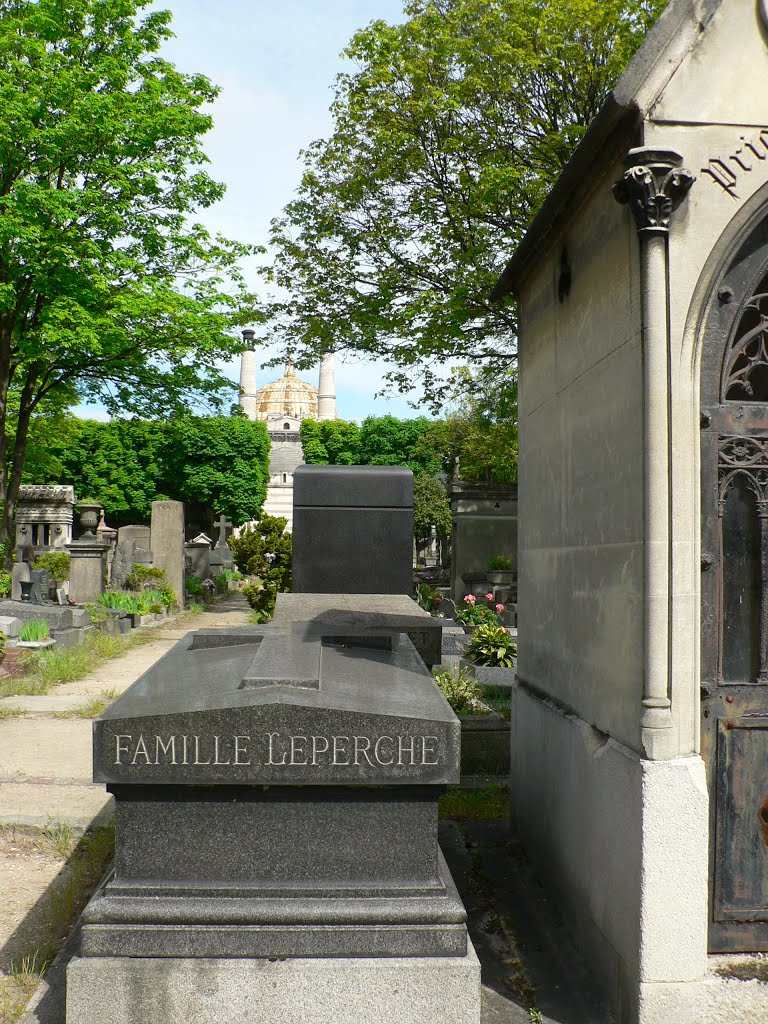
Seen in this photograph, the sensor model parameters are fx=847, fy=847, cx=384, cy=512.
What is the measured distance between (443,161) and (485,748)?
32.1ft

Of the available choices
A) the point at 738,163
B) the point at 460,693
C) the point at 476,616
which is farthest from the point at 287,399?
the point at 738,163

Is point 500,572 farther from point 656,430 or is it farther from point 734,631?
point 656,430

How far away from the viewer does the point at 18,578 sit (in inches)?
675

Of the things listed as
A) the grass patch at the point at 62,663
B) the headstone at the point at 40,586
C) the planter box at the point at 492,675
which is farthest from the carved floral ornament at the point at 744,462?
Result: the headstone at the point at 40,586

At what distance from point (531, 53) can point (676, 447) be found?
35.6 feet

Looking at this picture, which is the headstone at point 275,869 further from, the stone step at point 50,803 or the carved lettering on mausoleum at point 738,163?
the stone step at point 50,803

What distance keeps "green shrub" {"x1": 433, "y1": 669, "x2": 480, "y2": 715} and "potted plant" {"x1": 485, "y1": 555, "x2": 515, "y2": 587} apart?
10.6 m

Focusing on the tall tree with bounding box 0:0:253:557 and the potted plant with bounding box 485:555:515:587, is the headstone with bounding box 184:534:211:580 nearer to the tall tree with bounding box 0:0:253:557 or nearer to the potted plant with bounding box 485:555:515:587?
the tall tree with bounding box 0:0:253:557

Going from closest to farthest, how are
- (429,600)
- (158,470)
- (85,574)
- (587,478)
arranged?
(587,478), (429,600), (85,574), (158,470)

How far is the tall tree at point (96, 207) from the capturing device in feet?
54.0

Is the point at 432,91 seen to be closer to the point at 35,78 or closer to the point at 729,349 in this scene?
the point at 35,78

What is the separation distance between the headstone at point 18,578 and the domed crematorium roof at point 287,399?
102 metres

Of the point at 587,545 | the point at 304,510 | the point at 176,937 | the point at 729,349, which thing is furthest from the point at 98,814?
the point at 729,349

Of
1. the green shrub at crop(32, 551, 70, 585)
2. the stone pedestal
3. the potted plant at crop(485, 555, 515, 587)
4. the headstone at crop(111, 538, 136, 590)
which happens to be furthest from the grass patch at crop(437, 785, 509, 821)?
the green shrub at crop(32, 551, 70, 585)
